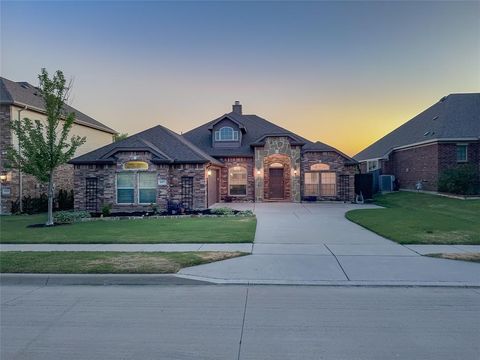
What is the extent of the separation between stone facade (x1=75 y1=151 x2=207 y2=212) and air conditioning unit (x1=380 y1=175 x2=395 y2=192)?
18871 millimetres

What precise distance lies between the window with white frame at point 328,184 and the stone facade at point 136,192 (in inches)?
387

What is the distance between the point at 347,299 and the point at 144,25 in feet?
52.8

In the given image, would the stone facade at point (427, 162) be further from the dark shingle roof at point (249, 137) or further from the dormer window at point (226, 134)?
the dormer window at point (226, 134)

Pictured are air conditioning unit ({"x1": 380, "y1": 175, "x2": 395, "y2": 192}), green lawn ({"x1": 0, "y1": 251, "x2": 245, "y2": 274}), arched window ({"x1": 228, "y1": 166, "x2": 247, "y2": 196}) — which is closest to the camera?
green lawn ({"x1": 0, "y1": 251, "x2": 245, "y2": 274})

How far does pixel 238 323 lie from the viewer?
4.48 metres

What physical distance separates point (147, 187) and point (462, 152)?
22.1 m

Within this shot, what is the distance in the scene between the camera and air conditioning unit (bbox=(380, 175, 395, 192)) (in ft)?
102

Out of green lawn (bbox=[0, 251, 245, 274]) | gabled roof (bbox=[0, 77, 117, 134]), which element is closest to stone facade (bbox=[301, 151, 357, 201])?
gabled roof (bbox=[0, 77, 117, 134])

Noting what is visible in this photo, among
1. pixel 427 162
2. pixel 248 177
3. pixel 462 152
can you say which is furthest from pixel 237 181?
pixel 462 152

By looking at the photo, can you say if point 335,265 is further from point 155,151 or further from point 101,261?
point 155,151

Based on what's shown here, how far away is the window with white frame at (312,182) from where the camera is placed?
82.9ft

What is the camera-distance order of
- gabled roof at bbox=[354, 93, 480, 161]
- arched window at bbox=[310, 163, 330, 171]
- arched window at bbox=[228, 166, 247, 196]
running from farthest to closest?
1. arched window at bbox=[228, 166, 247, 196]
2. arched window at bbox=[310, 163, 330, 171]
3. gabled roof at bbox=[354, 93, 480, 161]

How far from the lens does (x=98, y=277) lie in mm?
6473

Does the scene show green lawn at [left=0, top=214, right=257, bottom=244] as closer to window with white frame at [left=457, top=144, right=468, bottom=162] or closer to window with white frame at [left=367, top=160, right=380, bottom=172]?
window with white frame at [left=457, top=144, right=468, bottom=162]
